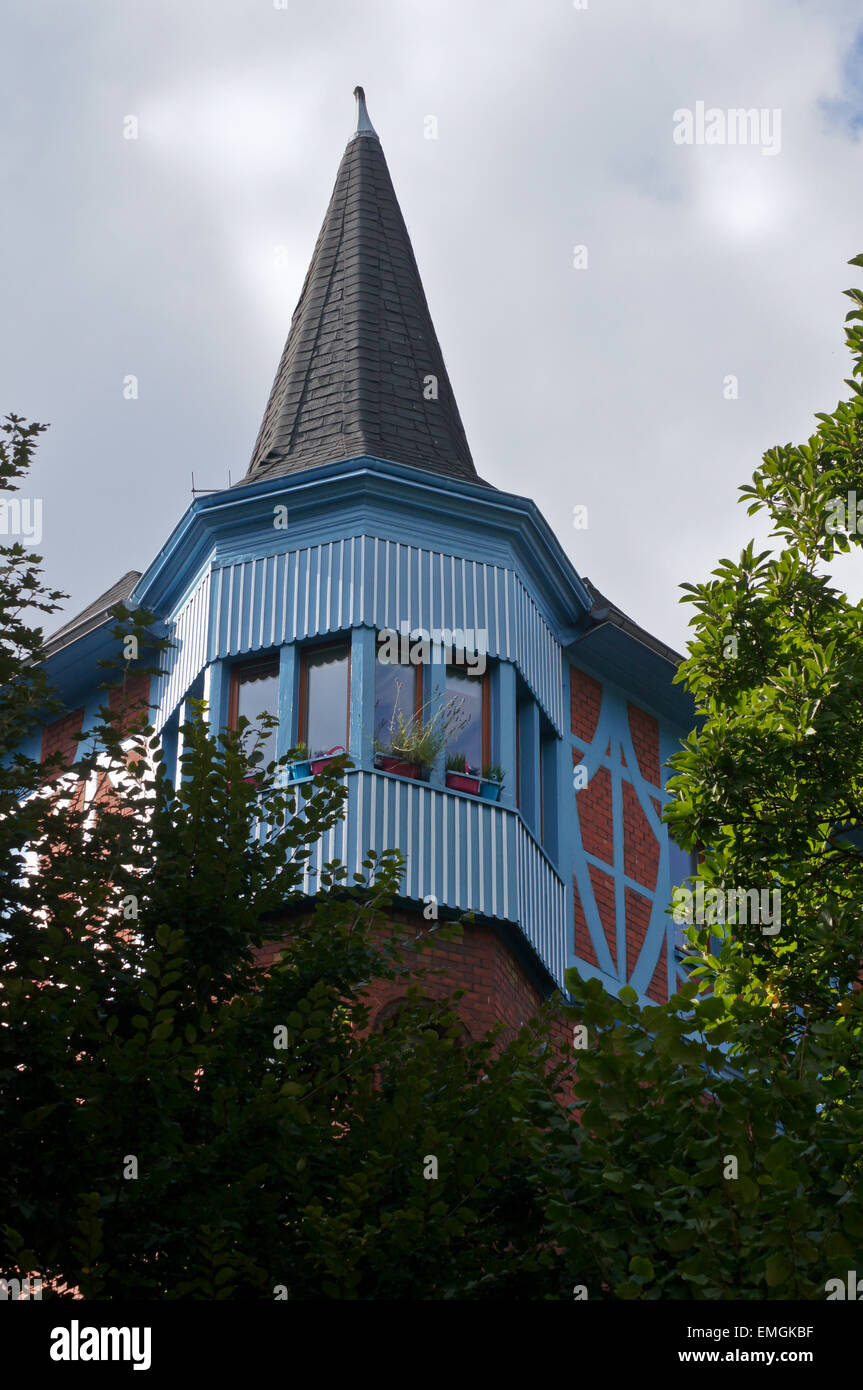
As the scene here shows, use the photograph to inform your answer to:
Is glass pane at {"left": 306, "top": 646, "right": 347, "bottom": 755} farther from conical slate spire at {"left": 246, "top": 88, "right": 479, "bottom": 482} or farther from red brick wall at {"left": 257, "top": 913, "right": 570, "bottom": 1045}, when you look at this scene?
conical slate spire at {"left": 246, "top": 88, "right": 479, "bottom": 482}

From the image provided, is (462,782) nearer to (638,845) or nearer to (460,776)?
(460,776)

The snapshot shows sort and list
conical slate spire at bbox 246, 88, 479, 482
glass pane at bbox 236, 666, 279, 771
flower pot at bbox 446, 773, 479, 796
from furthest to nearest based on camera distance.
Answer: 1. conical slate spire at bbox 246, 88, 479, 482
2. glass pane at bbox 236, 666, 279, 771
3. flower pot at bbox 446, 773, 479, 796

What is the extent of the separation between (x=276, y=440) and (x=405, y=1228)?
1056 cm

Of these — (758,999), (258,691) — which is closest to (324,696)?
(258,691)

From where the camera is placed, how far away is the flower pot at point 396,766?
1410 cm

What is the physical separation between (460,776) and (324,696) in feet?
4.06

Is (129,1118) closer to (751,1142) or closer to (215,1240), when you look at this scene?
(215,1240)

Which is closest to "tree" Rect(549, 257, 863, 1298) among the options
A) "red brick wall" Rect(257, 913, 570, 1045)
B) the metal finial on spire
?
"red brick wall" Rect(257, 913, 570, 1045)

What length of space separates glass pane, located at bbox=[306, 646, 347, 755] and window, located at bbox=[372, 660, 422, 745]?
260 mm

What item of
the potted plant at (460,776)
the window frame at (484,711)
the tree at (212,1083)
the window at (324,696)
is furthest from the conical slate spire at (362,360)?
the tree at (212,1083)

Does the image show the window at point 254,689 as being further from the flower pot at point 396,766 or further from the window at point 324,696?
the flower pot at point 396,766

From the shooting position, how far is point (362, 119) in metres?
20.3

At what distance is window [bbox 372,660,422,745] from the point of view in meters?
14.4
